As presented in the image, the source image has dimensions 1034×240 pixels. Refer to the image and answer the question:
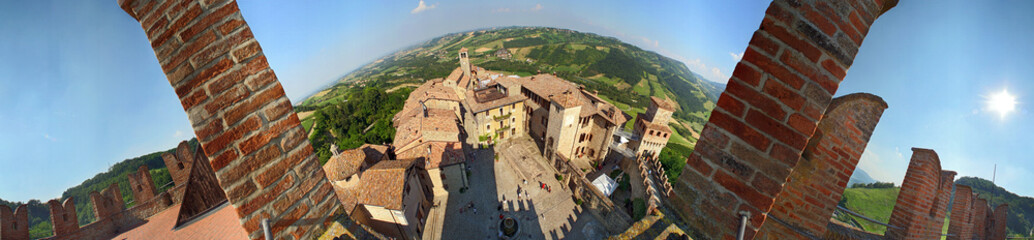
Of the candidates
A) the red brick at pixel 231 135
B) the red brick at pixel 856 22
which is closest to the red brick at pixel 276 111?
the red brick at pixel 231 135

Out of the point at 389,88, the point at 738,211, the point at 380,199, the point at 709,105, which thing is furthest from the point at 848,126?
the point at 709,105

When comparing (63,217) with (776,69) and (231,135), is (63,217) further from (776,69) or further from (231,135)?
(776,69)

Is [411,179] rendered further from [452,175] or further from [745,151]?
[745,151]

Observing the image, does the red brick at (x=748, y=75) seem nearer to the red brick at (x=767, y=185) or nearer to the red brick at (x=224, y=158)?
the red brick at (x=767, y=185)

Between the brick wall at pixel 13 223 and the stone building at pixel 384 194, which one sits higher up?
the brick wall at pixel 13 223

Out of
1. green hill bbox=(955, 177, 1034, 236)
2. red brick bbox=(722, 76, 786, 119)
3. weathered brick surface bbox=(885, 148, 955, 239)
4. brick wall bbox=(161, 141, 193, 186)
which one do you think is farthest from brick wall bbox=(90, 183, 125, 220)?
green hill bbox=(955, 177, 1034, 236)

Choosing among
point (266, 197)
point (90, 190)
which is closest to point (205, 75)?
point (266, 197)

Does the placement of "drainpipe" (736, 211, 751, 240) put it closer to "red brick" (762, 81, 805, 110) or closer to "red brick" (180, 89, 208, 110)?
"red brick" (762, 81, 805, 110)
